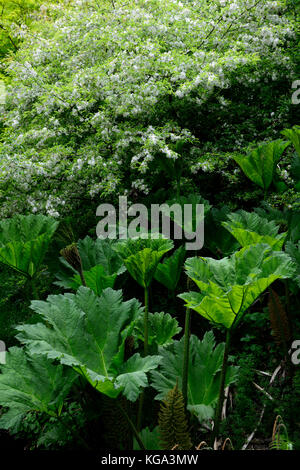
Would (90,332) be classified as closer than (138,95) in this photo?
Yes

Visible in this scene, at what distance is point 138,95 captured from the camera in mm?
3607

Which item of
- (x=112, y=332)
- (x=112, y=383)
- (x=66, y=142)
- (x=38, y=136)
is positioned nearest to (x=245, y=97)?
(x=66, y=142)

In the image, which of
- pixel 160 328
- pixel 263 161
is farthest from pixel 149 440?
pixel 263 161

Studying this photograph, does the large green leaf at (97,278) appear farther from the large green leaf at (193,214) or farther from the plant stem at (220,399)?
the plant stem at (220,399)

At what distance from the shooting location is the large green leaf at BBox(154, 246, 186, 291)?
3125 mm

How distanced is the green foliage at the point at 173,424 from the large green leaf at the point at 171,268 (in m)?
1.59

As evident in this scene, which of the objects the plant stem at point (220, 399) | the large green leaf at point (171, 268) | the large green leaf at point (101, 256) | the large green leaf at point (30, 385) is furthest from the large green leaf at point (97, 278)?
the plant stem at point (220, 399)

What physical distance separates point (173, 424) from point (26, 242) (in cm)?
170

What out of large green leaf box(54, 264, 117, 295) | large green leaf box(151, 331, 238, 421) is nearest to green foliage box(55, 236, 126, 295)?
large green leaf box(54, 264, 117, 295)

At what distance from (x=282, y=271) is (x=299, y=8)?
14.1 feet

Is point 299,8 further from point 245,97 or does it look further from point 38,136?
point 38,136

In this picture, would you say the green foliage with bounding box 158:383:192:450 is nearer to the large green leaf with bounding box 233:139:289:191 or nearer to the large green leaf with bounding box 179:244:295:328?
the large green leaf with bounding box 179:244:295:328

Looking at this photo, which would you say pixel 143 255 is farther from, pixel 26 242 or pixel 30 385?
pixel 26 242

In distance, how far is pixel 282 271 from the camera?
5.39 feet
